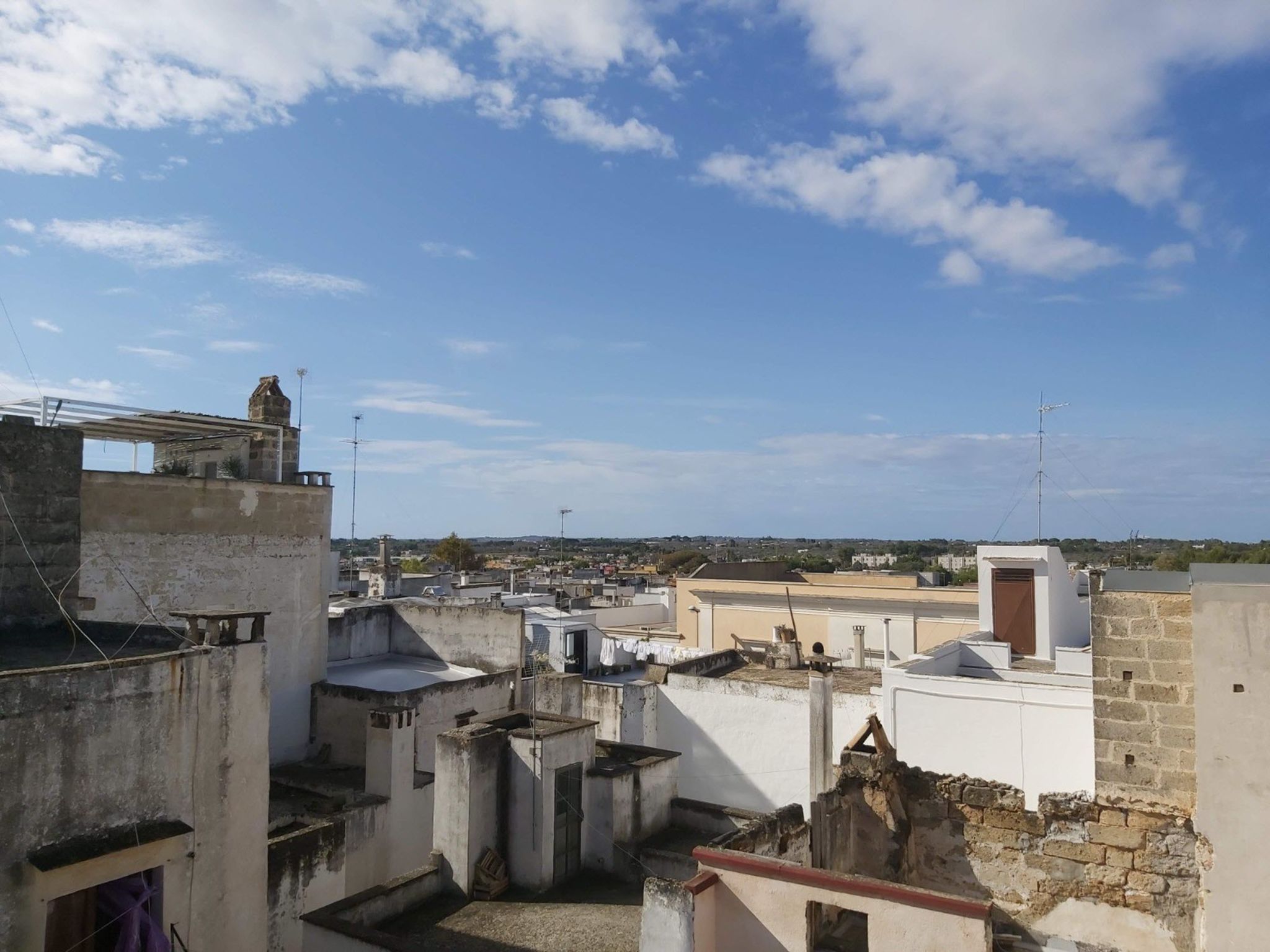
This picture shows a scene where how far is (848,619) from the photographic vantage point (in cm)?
2877

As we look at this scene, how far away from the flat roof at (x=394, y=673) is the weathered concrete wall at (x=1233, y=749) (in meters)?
13.5

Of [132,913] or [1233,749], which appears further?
[1233,749]

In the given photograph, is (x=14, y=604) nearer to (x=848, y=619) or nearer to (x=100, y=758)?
(x=100, y=758)

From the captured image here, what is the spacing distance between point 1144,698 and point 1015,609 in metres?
12.2

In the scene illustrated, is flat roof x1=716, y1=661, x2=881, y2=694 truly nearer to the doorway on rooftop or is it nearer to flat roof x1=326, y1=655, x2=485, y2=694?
flat roof x1=326, y1=655, x2=485, y2=694

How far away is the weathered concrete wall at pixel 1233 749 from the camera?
7223 millimetres

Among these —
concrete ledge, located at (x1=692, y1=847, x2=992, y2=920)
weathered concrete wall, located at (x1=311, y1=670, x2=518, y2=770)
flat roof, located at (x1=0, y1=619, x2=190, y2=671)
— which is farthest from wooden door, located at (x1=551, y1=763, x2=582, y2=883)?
flat roof, located at (x1=0, y1=619, x2=190, y2=671)

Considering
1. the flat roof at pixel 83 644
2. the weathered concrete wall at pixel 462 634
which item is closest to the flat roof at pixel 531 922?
the flat roof at pixel 83 644

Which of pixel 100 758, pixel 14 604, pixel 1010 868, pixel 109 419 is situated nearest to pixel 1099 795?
pixel 1010 868

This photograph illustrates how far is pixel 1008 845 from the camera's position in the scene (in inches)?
355

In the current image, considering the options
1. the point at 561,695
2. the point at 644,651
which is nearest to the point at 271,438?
the point at 561,695

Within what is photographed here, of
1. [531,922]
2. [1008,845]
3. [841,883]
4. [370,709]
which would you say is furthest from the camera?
[370,709]

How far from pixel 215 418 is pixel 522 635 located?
27.4ft

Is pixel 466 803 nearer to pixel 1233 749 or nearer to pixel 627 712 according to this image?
pixel 627 712
